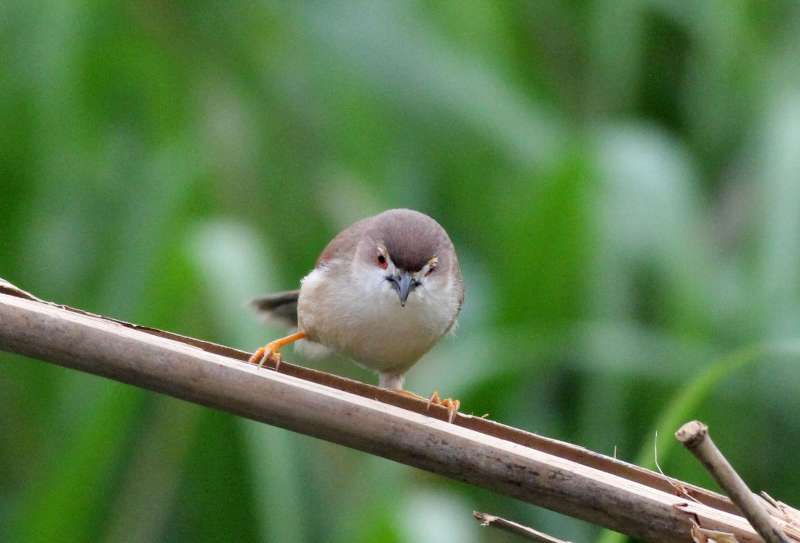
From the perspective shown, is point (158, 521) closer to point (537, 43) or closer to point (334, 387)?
point (334, 387)

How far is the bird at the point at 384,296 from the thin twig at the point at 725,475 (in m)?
1.66

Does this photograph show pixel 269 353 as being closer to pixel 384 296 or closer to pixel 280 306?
pixel 384 296

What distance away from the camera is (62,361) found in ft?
7.67

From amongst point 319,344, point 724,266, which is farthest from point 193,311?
point 724,266

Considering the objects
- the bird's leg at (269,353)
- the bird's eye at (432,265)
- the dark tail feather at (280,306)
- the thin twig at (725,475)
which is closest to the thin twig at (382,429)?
the thin twig at (725,475)

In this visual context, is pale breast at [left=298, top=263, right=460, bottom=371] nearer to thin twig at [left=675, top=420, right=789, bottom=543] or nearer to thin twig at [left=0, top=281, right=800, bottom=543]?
thin twig at [left=0, top=281, right=800, bottom=543]

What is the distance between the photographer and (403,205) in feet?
16.4

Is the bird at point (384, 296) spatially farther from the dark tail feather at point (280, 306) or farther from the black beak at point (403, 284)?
the dark tail feather at point (280, 306)

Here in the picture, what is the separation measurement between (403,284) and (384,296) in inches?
2.7

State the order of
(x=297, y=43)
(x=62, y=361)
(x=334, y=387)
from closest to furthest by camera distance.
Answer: (x=62, y=361), (x=334, y=387), (x=297, y=43)

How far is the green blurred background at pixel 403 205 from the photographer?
153 inches

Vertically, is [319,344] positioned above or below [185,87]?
below

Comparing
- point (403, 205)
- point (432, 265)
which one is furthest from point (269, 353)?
point (403, 205)

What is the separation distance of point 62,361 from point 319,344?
1619 mm
